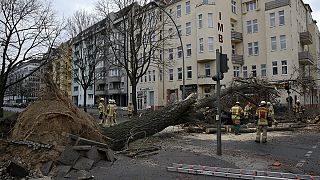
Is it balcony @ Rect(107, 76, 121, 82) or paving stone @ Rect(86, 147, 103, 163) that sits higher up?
balcony @ Rect(107, 76, 121, 82)

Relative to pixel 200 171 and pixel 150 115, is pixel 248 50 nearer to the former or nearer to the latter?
pixel 150 115

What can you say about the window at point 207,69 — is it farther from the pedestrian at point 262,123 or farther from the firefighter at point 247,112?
the pedestrian at point 262,123

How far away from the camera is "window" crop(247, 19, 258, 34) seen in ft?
146

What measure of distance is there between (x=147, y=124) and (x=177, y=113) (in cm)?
203

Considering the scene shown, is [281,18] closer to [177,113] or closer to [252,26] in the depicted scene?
[252,26]

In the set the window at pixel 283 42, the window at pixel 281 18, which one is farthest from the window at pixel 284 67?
the window at pixel 281 18

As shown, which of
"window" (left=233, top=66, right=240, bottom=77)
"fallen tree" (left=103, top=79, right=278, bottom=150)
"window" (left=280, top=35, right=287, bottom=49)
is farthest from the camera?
"window" (left=233, top=66, right=240, bottom=77)

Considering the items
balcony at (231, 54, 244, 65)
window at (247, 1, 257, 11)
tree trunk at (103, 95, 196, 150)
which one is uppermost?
window at (247, 1, 257, 11)

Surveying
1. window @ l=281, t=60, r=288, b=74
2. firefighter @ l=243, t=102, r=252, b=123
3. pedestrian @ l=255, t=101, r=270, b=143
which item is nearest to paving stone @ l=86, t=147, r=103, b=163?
pedestrian @ l=255, t=101, r=270, b=143

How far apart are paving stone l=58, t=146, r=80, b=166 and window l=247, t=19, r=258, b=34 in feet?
130

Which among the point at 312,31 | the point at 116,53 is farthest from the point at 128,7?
the point at 312,31

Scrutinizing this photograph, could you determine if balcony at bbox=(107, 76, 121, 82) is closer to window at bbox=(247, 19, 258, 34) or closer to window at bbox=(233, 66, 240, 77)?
window at bbox=(233, 66, 240, 77)

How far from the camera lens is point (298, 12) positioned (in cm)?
4444

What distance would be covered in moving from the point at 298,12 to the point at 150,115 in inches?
1454
